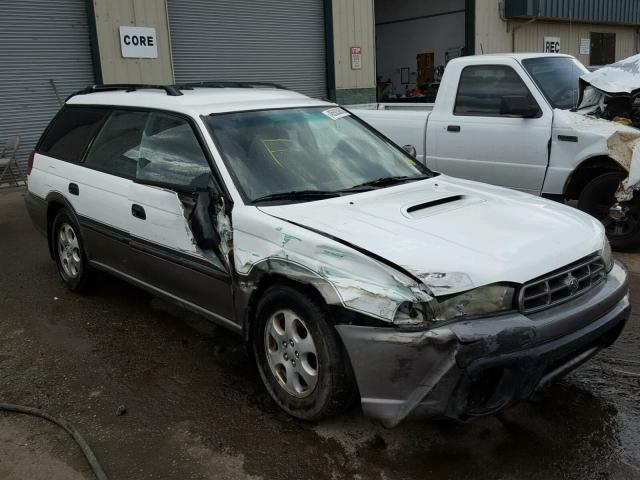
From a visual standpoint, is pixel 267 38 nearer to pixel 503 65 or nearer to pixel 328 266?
pixel 503 65

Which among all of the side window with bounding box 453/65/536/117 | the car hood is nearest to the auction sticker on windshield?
the car hood

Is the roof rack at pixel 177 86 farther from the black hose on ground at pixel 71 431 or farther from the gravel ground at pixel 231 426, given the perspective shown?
the black hose on ground at pixel 71 431

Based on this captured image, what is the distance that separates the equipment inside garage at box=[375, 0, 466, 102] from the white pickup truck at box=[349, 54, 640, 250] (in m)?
10.3

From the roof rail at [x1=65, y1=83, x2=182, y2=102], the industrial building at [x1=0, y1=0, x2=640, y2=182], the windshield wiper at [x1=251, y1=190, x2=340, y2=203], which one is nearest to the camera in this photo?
the windshield wiper at [x1=251, y1=190, x2=340, y2=203]

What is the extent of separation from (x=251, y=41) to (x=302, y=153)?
33.0 ft

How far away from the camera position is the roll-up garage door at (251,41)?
12.1 m

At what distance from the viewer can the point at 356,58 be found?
15.1 metres

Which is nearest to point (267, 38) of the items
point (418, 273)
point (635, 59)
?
point (635, 59)

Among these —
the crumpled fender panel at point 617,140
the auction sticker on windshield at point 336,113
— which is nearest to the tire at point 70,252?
the auction sticker on windshield at point 336,113

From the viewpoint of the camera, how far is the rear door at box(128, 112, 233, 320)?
3.69 metres

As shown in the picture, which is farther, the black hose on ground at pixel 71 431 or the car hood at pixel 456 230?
the black hose on ground at pixel 71 431

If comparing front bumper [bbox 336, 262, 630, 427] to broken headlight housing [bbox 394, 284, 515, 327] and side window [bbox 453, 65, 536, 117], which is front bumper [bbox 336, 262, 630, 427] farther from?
side window [bbox 453, 65, 536, 117]

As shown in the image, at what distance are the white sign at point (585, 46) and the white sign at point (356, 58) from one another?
996cm

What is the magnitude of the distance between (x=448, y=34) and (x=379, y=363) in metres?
17.3
